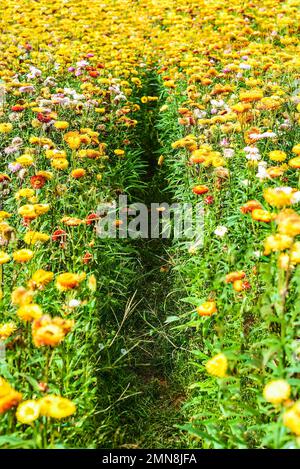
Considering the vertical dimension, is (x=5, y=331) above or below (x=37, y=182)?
below

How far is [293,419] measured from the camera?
176 centimetres

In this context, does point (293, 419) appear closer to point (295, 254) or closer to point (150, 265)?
point (295, 254)

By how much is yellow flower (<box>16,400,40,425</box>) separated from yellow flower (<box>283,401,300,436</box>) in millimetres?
838

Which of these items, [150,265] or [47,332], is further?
[150,265]

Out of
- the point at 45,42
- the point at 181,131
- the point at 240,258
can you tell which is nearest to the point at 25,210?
the point at 240,258

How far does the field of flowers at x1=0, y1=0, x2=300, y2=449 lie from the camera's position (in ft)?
7.72

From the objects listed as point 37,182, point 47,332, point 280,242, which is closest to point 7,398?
point 47,332

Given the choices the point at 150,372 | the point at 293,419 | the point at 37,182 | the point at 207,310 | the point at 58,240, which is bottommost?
the point at 293,419

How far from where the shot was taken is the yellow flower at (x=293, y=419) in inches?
68.8

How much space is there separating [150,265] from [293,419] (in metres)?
2.93

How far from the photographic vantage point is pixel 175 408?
3318 mm

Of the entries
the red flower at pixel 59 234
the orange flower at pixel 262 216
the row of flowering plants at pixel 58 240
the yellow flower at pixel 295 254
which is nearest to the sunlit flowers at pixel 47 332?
the row of flowering plants at pixel 58 240
